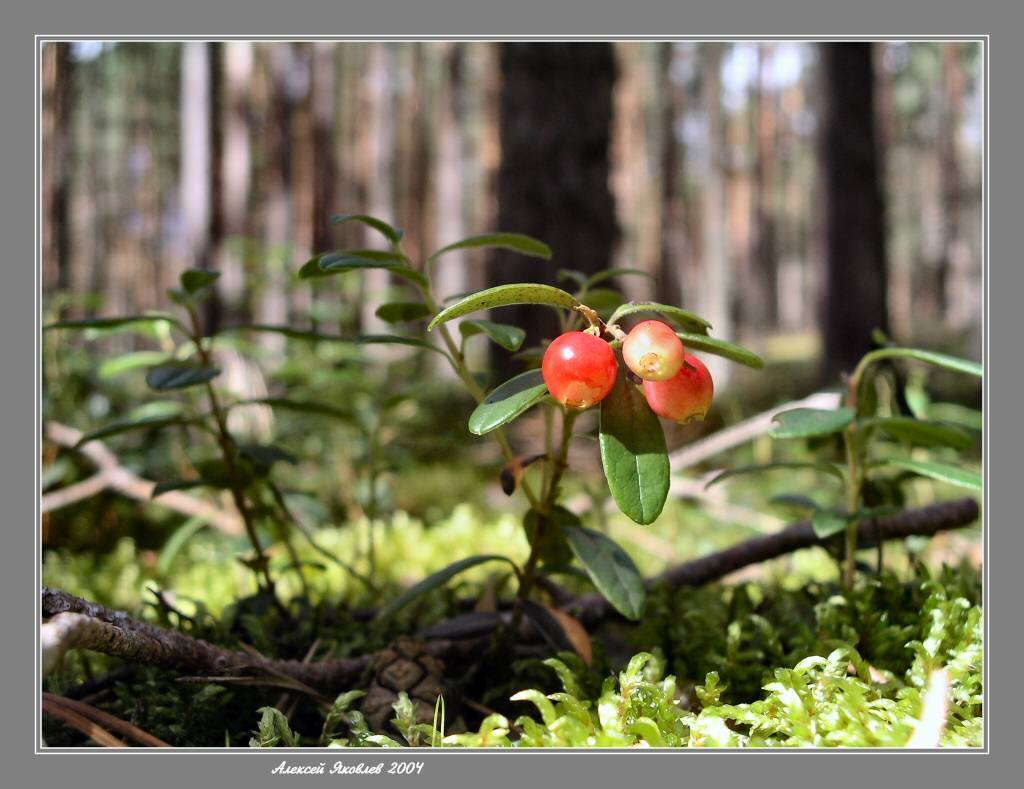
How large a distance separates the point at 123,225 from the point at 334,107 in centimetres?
816

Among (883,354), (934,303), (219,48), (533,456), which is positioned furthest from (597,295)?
(934,303)

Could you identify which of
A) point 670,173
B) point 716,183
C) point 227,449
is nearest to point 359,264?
point 227,449

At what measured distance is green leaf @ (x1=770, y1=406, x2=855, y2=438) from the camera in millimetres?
1071

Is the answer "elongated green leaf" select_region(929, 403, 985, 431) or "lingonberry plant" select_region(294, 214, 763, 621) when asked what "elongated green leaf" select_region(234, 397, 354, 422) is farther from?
"elongated green leaf" select_region(929, 403, 985, 431)

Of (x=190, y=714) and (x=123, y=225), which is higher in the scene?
(x=123, y=225)

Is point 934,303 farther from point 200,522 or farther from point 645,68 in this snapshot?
point 200,522

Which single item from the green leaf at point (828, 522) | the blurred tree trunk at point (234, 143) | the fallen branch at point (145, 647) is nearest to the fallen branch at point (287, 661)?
the fallen branch at point (145, 647)

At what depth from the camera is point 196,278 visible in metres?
1.34

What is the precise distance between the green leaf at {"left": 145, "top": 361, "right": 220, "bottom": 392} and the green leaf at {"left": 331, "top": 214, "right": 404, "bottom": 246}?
0.35m

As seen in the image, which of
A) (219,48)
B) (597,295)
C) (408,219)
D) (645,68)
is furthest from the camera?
(645,68)

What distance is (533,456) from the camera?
113 centimetres

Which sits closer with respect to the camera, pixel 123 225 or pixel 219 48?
pixel 219 48

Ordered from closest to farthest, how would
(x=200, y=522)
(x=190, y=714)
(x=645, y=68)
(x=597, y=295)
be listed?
(x=190, y=714) → (x=597, y=295) → (x=200, y=522) → (x=645, y=68)

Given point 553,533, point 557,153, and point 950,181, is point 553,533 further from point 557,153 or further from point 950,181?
point 950,181
